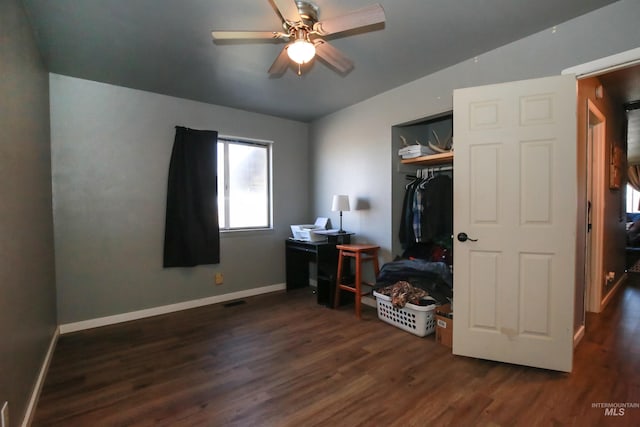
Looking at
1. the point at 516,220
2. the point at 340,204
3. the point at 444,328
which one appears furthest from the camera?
the point at 340,204

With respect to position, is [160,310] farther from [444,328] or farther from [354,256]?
[444,328]

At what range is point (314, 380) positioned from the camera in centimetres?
202

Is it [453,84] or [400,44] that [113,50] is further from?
[453,84]

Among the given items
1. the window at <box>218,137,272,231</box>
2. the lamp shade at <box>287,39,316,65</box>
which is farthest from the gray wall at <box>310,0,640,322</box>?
the lamp shade at <box>287,39,316,65</box>

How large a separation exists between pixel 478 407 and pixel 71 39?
12.3 feet

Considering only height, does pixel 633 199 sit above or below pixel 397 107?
below

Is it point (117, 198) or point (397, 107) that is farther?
point (397, 107)

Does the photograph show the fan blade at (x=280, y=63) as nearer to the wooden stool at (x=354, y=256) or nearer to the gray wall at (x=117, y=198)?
the gray wall at (x=117, y=198)

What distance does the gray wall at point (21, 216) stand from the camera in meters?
1.41

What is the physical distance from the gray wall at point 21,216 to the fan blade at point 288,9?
1325mm

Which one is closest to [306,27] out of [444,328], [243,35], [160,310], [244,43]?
[243,35]

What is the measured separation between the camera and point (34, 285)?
1.95 m

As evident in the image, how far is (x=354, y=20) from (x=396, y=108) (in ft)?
5.69

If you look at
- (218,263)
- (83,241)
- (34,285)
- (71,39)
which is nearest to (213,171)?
(218,263)
